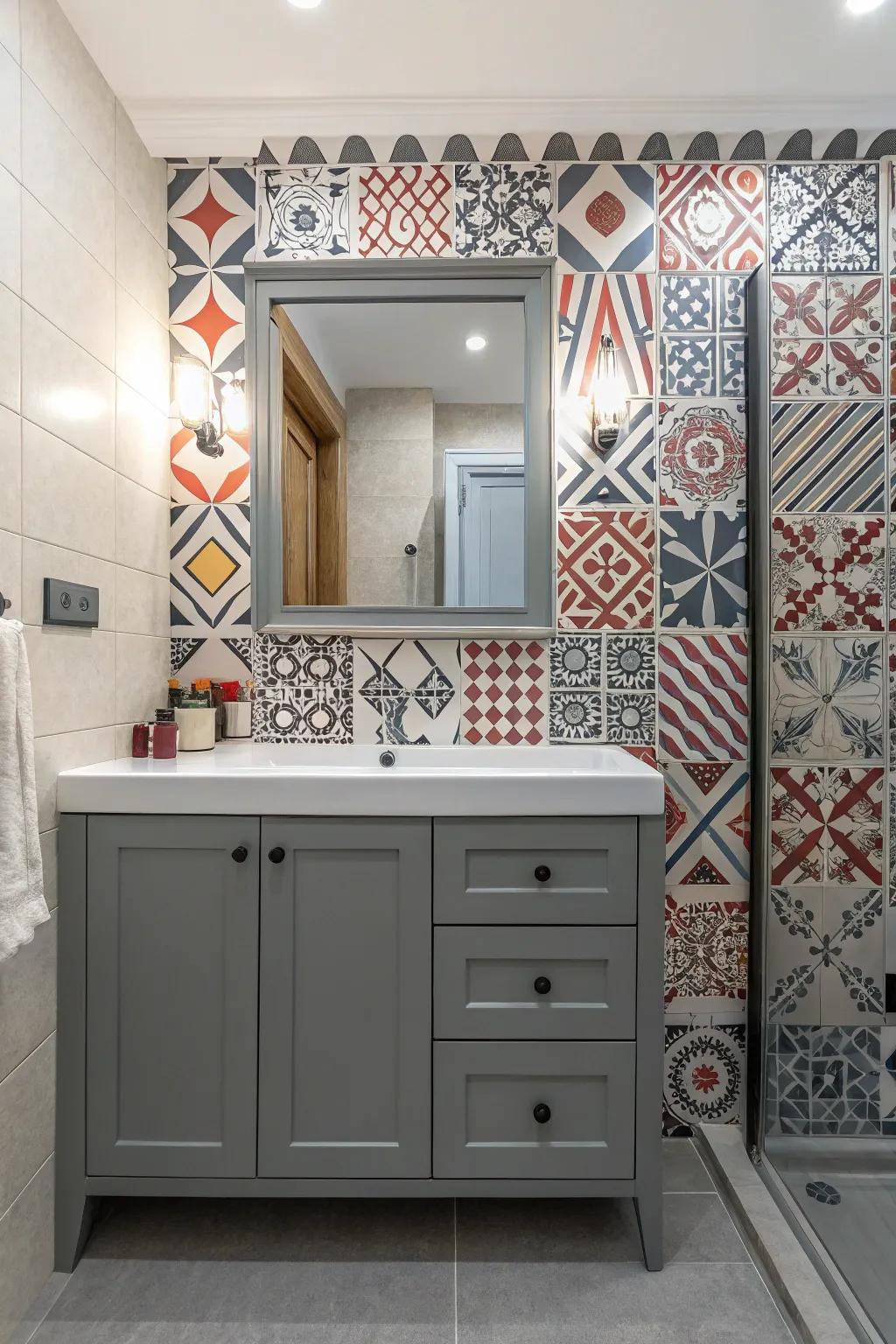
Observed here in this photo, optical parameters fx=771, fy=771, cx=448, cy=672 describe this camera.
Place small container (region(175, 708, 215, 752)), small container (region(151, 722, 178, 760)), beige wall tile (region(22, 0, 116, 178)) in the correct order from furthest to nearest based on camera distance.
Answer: small container (region(175, 708, 215, 752)) → small container (region(151, 722, 178, 760)) → beige wall tile (region(22, 0, 116, 178))

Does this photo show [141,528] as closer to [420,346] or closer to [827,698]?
[420,346]

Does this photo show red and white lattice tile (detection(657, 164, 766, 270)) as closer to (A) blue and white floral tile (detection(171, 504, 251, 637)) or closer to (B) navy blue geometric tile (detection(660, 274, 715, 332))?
(B) navy blue geometric tile (detection(660, 274, 715, 332))

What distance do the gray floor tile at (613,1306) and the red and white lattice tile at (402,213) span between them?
7.39ft

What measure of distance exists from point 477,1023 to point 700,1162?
0.78 metres

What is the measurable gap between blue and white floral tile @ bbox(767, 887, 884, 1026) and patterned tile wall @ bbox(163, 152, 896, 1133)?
183 mm

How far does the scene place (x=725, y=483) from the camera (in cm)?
193

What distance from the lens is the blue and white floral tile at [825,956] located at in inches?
58.5

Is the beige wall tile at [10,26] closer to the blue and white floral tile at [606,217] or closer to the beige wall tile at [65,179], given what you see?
the beige wall tile at [65,179]

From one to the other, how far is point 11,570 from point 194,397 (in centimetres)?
74

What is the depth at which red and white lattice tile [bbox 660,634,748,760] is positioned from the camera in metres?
1.92

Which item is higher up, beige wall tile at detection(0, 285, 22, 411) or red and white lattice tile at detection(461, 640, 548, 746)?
beige wall tile at detection(0, 285, 22, 411)

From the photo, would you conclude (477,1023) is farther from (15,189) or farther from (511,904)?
(15,189)

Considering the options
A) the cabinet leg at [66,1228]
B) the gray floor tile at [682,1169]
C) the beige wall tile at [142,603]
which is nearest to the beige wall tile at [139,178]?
the beige wall tile at [142,603]

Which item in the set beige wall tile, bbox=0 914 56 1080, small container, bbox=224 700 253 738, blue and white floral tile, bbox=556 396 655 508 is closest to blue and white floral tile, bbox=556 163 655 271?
blue and white floral tile, bbox=556 396 655 508
